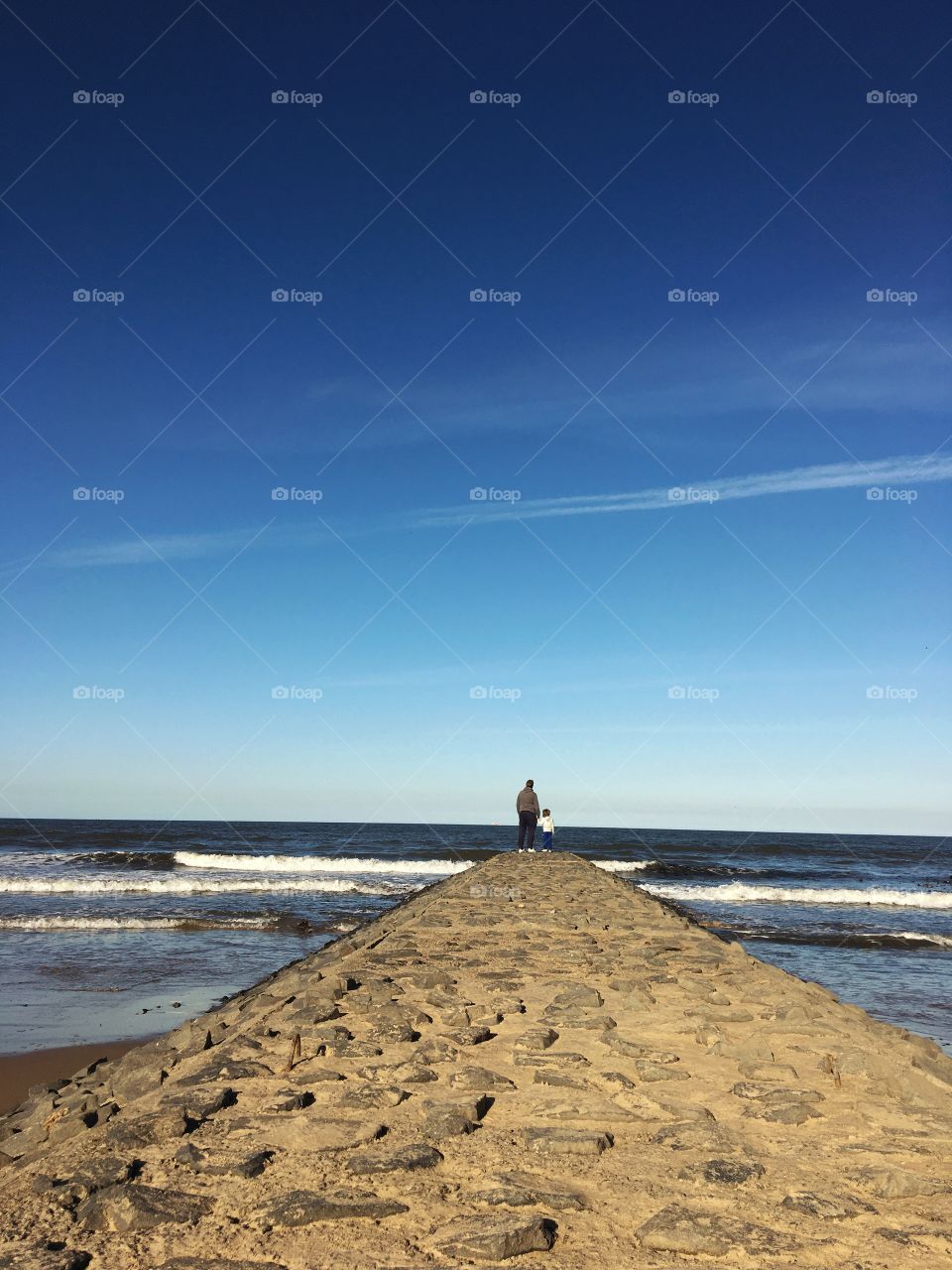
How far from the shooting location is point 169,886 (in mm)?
23500

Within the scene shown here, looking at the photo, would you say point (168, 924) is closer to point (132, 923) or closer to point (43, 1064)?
point (132, 923)

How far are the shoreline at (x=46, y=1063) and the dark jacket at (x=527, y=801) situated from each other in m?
14.4

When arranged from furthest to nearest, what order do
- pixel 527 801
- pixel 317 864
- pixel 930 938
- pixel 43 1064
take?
pixel 317 864 → pixel 527 801 → pixel 930 938 → pixel 43 1064

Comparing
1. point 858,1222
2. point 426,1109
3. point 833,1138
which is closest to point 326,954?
point 426,1109

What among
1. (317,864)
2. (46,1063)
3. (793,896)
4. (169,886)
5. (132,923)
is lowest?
(317,864)

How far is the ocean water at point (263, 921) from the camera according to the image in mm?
9094

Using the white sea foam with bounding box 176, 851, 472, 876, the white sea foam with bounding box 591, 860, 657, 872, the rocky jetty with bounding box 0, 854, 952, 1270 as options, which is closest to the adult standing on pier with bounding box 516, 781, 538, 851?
the white sea foam with bounding box 176, 851, 472, 876

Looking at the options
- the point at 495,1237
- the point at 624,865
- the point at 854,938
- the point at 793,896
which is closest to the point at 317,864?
the point at 624,865

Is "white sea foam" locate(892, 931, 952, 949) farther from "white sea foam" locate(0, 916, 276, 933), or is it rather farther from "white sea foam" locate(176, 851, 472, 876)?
"white sea foam" locate(176, 851, 472, 876)

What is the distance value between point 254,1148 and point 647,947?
5233mm

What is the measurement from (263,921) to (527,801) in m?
7.55

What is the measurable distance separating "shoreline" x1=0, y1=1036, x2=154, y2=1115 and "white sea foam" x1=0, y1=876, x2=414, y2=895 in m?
15.5

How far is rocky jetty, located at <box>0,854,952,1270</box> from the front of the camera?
7.91 ft

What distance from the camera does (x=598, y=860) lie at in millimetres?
39219
